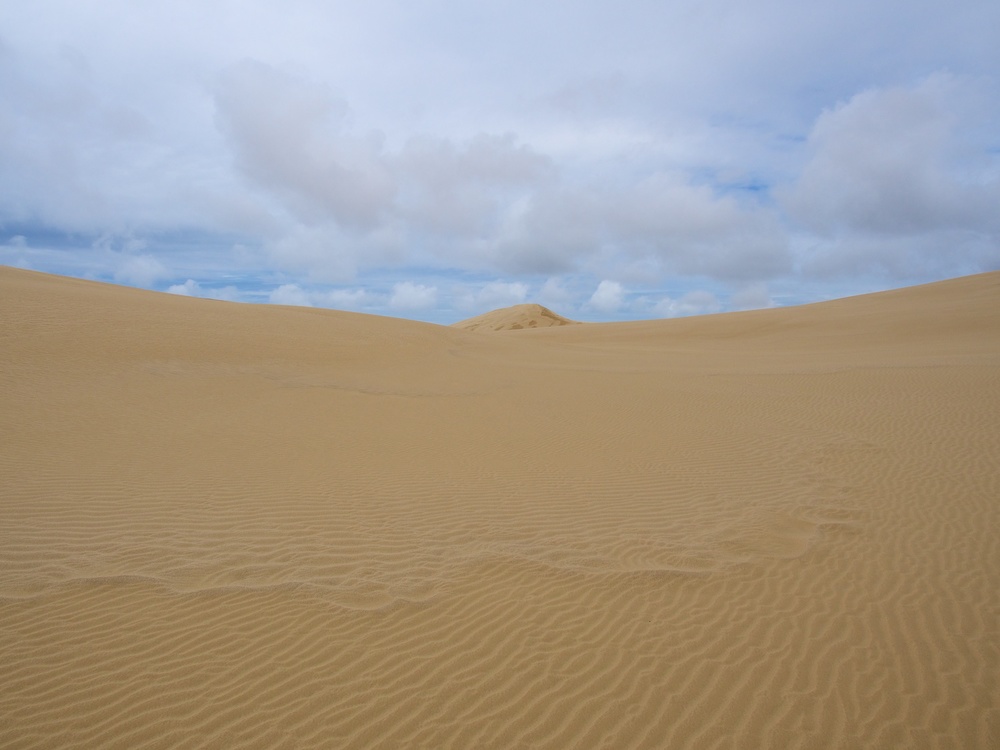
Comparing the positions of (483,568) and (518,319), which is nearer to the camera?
(483,568)

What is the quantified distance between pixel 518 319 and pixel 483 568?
84.1 m

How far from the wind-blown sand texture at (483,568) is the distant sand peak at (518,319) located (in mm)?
72007

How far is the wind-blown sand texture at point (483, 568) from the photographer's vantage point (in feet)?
14.4

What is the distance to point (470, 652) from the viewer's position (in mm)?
5117

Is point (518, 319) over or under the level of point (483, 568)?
over

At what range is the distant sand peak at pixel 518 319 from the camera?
8856 centimetres

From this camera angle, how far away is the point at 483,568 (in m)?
6.72

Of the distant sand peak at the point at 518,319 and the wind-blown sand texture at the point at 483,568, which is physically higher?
the distant sand peak at the point at 518,319

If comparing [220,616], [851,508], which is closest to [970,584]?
[851,508]

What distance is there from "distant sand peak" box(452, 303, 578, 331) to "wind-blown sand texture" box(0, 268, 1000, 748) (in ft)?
236

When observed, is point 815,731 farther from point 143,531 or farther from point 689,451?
point 689,451

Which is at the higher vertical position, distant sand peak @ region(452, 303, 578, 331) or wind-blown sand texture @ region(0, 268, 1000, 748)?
distant sand peak @ region(452, 303, 578, 331)

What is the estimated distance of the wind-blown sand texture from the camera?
4.38 metres

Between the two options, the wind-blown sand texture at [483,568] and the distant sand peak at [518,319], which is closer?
the wind-blown sand texture at [483,568]
